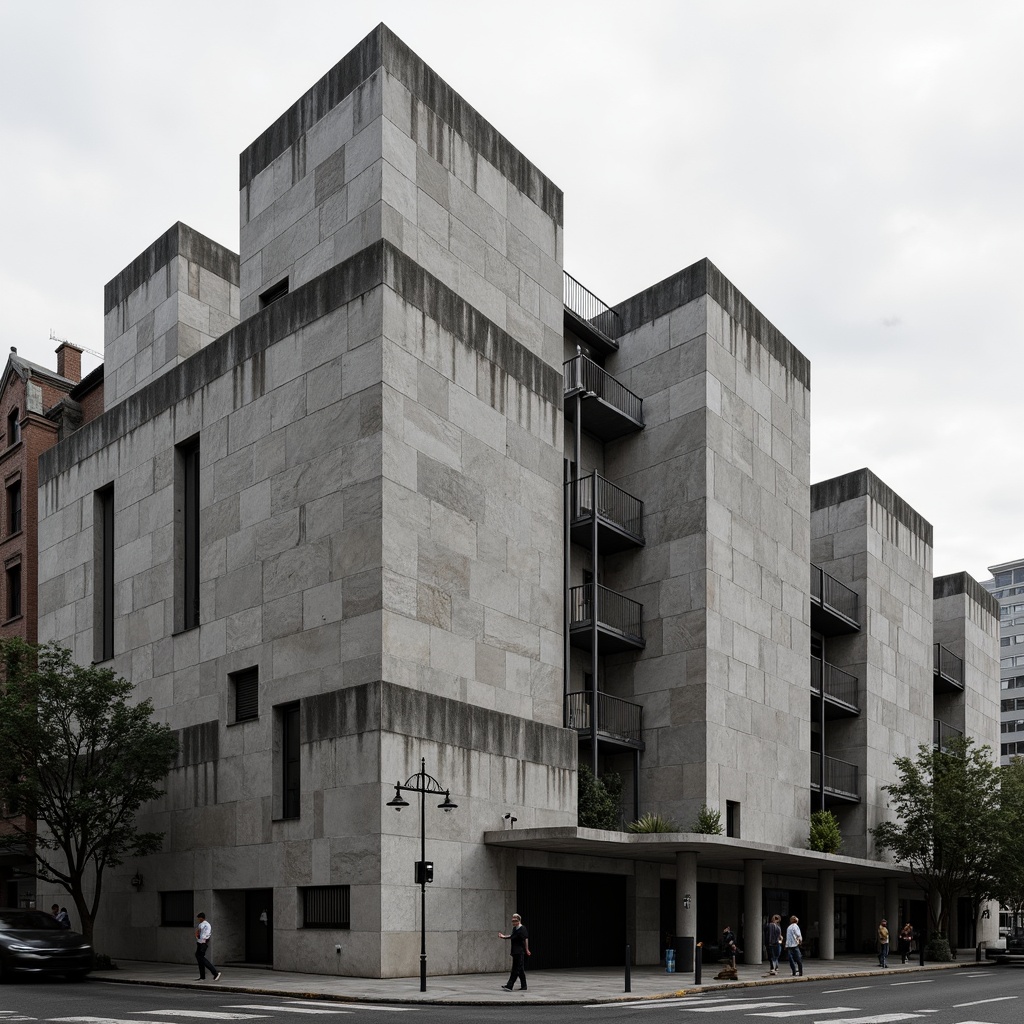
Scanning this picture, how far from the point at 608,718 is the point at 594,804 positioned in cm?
425

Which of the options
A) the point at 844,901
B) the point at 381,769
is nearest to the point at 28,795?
the point at 381,769

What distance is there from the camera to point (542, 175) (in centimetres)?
4006

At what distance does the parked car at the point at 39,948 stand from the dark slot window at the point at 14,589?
66.0 feet

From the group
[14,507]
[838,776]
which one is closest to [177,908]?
[14,507]

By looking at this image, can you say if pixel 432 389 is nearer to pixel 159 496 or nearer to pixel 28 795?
pixel 159 496

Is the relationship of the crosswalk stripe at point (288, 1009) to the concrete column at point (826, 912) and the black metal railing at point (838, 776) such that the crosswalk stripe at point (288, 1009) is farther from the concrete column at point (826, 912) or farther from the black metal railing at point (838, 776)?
the black metal railing at point (838, 776)

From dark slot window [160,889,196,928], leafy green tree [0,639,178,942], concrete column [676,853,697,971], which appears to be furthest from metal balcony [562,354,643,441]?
dark slot window [160,889,196,928]

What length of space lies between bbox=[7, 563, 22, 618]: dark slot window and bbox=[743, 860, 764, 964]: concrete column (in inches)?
1122

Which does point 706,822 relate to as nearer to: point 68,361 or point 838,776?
point 838,776

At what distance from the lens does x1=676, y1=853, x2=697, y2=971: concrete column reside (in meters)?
34.0

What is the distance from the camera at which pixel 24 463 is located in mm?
46844

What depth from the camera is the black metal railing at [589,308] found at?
43344 millimetres

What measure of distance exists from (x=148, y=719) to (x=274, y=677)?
586 cm

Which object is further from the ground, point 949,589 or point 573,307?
point 573,307
